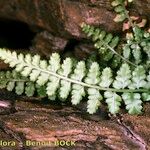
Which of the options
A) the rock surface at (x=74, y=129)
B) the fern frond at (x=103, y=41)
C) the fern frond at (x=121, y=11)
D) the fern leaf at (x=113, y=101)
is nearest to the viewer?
the rock surface at (x=74, y=129)

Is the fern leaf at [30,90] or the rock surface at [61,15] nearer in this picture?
the fern leaf at [30,90]

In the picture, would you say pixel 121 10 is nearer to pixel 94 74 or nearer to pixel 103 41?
pixel 103 41

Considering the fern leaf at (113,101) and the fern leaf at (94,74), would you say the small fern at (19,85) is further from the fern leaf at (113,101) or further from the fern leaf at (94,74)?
the fern leaf at (113,101)

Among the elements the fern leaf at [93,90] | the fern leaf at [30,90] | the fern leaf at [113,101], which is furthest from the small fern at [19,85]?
the fern leaf at [113,101]

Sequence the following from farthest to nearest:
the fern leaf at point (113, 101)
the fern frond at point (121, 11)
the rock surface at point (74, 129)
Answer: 1. the fern frond at point (121, 11)
2. the fern leaf at point (113, 101)
3. the rock surface at point (74, 129)

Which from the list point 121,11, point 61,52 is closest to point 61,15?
point 61,52

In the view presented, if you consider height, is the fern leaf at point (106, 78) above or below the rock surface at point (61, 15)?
below

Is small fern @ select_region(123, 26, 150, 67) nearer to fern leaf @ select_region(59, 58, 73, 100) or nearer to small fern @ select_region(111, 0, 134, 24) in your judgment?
small fern @ select_region(111, 0, 134, 24)
